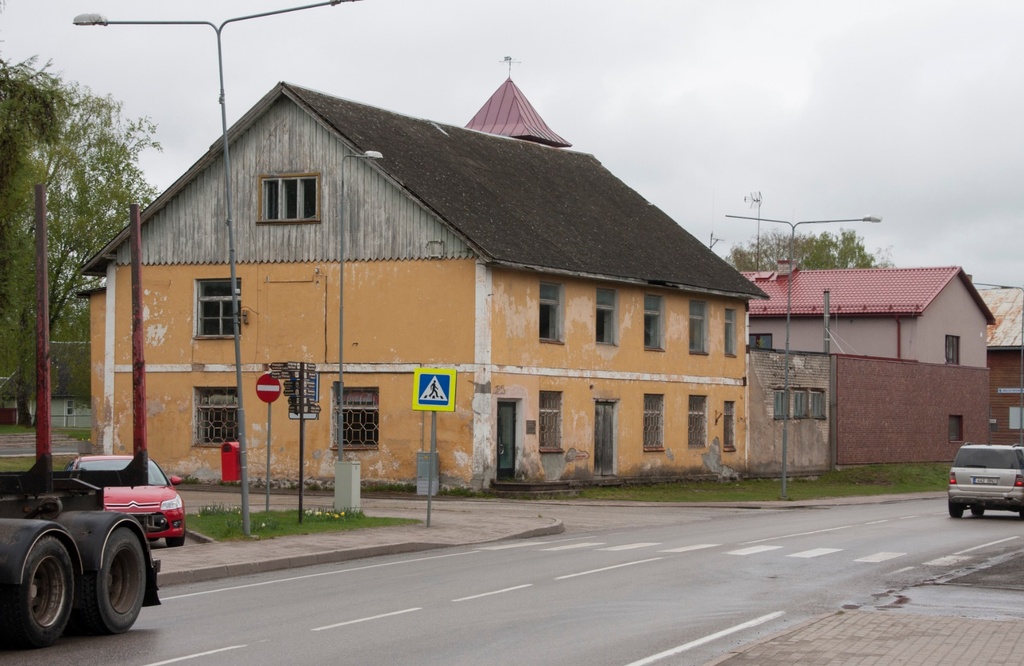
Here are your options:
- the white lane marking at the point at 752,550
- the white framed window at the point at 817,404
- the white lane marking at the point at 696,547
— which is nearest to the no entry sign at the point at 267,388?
the white lane marking at the point at 696,547

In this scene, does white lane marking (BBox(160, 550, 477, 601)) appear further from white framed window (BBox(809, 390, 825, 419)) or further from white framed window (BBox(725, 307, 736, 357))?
white framed window (BBox(809, 390, 825, 419))

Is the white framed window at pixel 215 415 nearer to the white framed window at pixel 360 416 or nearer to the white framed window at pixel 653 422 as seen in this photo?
the white framed window at pixel 360 416

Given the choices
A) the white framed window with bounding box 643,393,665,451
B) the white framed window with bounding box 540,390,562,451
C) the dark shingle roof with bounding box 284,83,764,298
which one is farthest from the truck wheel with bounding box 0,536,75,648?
the white framed window with bounding box 643,393,665,451

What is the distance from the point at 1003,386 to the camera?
73.9 metres

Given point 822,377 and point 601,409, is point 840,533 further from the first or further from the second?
point 822,377

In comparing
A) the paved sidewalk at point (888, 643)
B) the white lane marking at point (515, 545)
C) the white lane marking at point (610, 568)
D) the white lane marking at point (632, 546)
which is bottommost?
the white lane marking at point (515, 545)

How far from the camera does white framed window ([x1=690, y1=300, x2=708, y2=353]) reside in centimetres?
4591

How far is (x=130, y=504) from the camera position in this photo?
21859 millimetres

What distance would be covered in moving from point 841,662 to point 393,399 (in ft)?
89.8

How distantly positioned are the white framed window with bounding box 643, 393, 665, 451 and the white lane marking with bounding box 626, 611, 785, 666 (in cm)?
2821

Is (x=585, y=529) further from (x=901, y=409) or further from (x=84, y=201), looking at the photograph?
(x=84, y=201)

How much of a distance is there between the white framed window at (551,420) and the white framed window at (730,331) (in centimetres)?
1005

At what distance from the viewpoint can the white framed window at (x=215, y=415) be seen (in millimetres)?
40250

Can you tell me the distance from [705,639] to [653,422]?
30.8 metres
